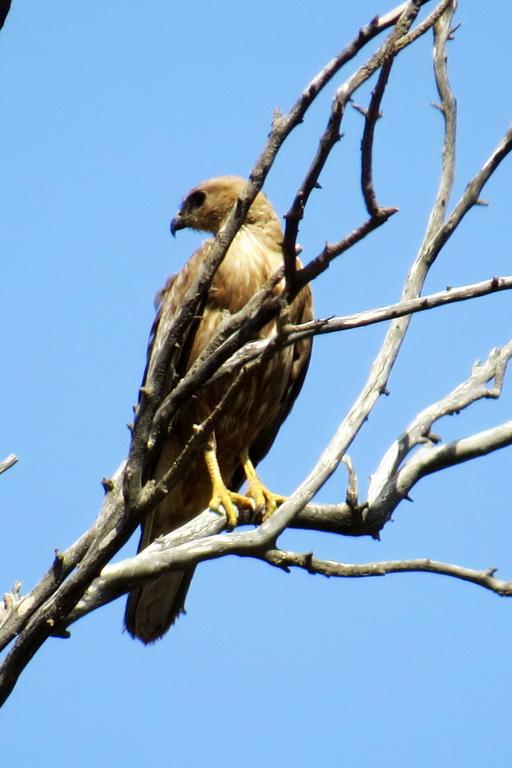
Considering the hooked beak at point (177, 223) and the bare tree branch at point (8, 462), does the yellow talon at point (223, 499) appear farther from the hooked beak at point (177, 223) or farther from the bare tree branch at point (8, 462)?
the hooked beak at point (177, 223)

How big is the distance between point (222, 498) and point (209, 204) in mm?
2144

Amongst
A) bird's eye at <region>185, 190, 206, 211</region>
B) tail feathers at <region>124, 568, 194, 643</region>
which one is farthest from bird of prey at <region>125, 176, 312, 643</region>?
bird's eye at <region>185, 190, 206, 211</region>

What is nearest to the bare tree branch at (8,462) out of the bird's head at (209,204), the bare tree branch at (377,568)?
the bare tree branch at (377,568)

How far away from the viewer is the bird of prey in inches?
193

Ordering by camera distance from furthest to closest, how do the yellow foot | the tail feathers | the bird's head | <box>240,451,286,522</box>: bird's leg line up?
1. the bird's head
2. the tail feathers
3. <box>240,451,286,522</box>: bird's leg
4. the yellow foot

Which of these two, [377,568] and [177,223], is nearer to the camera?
[377,568]

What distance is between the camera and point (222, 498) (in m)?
4.50

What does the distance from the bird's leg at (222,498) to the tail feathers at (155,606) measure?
0.46 metres

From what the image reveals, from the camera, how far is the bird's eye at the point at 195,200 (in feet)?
20.0

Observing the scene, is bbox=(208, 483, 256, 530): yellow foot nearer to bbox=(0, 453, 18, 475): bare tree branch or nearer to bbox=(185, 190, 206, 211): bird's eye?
bbox=(0, 453, 18, 475): bare tree branch

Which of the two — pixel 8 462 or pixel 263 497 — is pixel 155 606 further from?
pixel 8 462

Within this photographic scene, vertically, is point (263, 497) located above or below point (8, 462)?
above

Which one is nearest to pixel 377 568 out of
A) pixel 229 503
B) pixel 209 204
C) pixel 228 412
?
pixel 229 503

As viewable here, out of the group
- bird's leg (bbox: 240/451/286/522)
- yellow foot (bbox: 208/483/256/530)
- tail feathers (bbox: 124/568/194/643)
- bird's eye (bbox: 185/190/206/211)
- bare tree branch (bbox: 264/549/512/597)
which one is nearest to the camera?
bare tree branch (bbox: 264/549/512/597)
